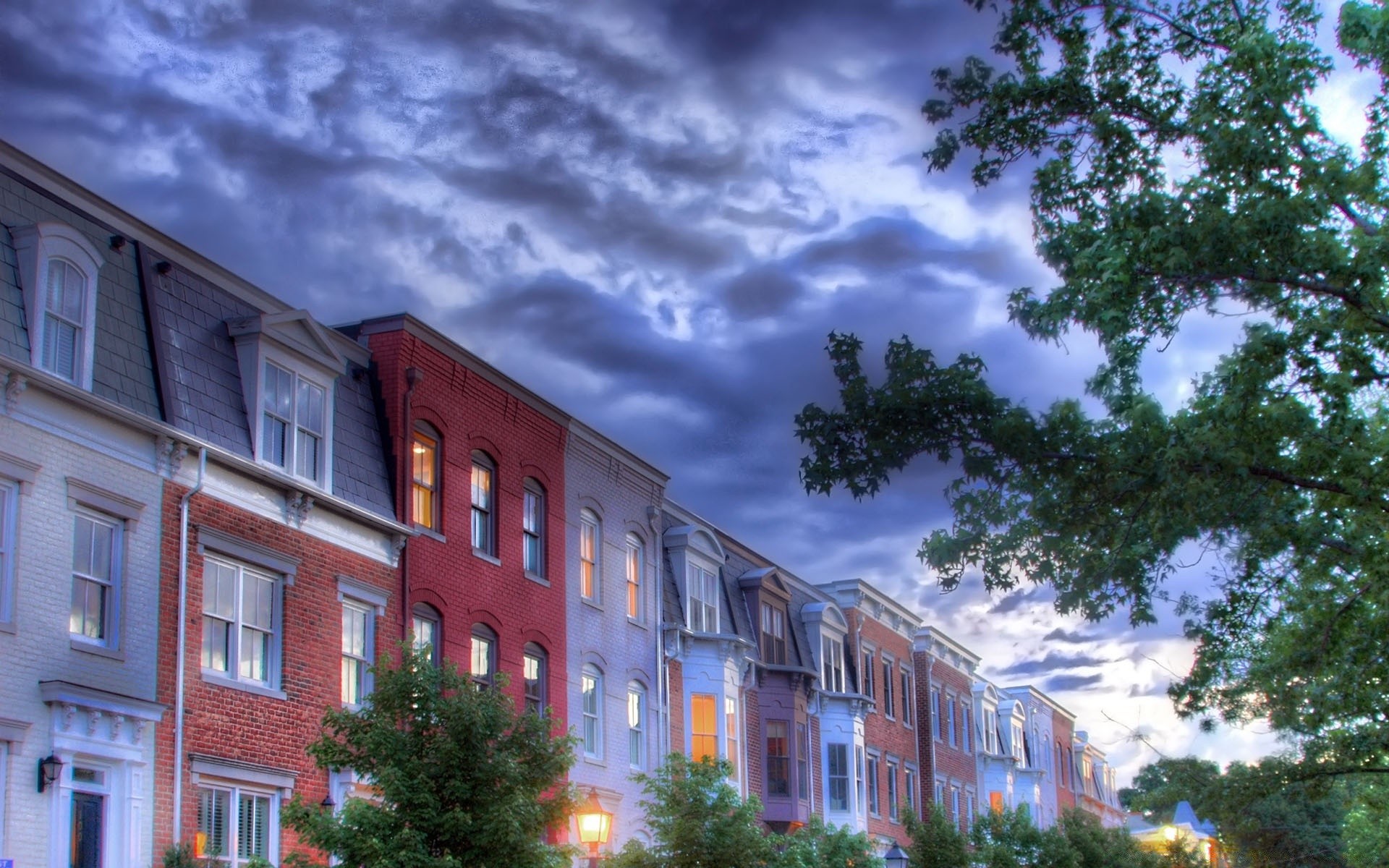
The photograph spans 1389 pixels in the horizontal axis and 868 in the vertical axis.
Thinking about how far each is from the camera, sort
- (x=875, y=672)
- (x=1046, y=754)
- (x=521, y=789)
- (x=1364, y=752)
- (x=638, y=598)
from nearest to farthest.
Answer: (x=521, y=789) → (x=1364, y=752) → (x=638, y=598) → (x=875, y=672) → (x=1046, y=754)

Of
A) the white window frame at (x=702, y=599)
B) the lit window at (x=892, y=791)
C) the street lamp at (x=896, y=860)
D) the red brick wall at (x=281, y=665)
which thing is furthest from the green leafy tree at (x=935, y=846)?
the red brick wall at (x=281, y=665)

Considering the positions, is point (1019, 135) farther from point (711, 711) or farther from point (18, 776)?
point (711, 711)

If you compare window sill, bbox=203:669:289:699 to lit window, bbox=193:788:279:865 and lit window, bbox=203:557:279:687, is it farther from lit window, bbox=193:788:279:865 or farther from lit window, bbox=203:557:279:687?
lit window, bbox=193:788:279:865

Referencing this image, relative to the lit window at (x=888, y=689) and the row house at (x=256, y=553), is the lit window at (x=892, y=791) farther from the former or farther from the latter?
the row house at (x=256, y=553)

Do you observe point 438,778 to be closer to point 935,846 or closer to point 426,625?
point 426,625

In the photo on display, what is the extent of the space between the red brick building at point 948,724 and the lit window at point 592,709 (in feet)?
76.1

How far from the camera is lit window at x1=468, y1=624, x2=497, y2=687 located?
2752 cm

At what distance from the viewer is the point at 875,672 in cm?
4988


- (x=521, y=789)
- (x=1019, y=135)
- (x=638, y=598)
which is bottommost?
(x=521, y=789)

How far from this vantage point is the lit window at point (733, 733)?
1442 inches

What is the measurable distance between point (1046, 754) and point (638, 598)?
4742 cm

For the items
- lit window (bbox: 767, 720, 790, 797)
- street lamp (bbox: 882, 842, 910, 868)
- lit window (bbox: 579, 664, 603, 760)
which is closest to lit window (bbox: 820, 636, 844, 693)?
lit window (bbox: 767, 720, 790, 797)

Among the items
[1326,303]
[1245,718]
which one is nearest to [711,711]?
[1245,718]

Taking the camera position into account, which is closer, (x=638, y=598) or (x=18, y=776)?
(x=18, y=776)
